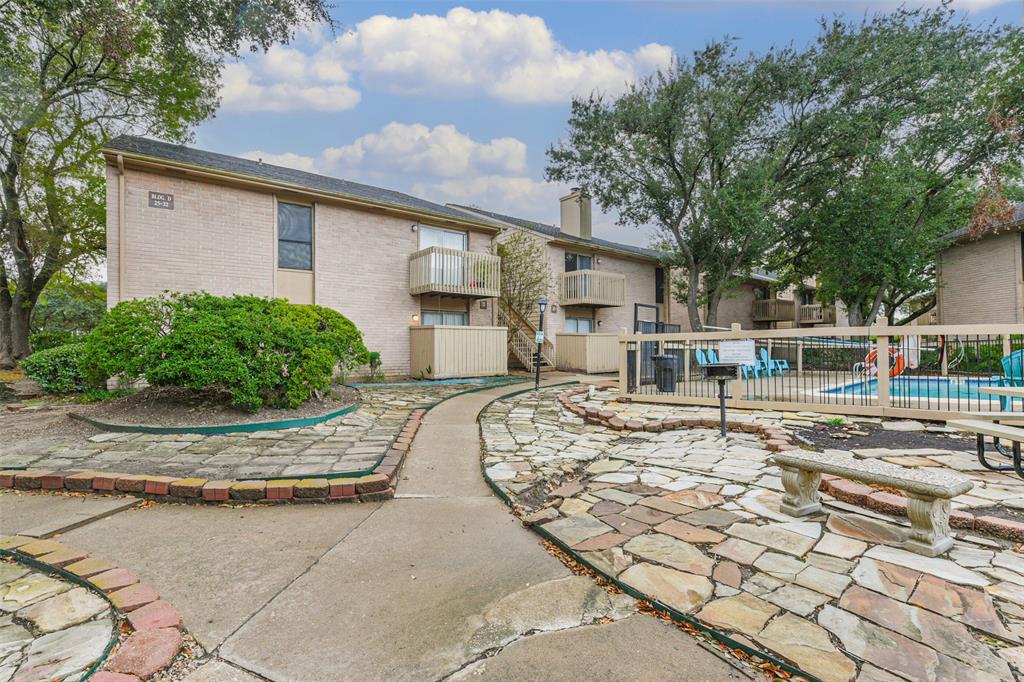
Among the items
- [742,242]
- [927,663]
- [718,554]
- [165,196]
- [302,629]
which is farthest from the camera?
[742,242]

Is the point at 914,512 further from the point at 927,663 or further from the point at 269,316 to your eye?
the point at 269,316

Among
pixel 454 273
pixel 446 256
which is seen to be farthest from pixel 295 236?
pixel 454 273

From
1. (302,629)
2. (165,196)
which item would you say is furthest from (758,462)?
(165,196)

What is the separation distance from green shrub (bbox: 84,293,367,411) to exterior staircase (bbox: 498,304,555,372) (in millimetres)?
9411

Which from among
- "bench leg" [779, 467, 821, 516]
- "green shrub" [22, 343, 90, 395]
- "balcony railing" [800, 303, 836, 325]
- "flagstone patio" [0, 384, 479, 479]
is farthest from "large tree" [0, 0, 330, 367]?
"balcony railing" [800, 303, 836, 325]

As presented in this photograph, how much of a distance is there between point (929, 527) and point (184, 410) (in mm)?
8118

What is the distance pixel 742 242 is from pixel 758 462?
1365 cm

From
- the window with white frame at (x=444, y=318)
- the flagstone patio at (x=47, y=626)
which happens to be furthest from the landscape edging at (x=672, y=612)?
the window with white frame at (x=444, y=318)

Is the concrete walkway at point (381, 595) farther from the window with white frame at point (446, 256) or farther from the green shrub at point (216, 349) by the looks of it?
the window with white frame at point (446, 256)

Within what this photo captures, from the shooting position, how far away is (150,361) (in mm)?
5953

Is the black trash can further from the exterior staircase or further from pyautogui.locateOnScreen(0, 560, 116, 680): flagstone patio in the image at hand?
pyautogui.locateOnScreen(0, 560, 116, 680): flagstone patio

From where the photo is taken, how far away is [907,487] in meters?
2.65

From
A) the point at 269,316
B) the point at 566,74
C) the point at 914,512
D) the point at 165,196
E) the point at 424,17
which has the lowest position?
the point at 914,512

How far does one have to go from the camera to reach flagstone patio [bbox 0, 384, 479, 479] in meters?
4.27
